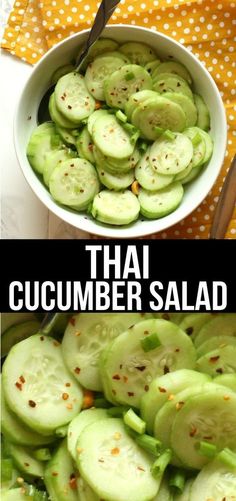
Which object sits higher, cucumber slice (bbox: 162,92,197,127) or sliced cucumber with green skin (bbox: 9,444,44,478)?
cucumber slice (bbox: 162,92,197,127)

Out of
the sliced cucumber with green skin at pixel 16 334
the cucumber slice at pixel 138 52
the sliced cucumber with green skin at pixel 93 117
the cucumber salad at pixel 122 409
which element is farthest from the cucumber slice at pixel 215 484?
the cucumber slice at pixel 138 52

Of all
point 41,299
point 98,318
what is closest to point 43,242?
point 41,299

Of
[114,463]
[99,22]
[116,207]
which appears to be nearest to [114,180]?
[116,207]

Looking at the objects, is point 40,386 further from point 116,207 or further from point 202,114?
point 202,114

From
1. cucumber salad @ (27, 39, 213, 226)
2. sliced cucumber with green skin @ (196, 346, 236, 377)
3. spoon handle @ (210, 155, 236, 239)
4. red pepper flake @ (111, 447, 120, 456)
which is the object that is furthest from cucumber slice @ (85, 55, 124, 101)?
red pepper flake @ (111, 447, 120, 456)

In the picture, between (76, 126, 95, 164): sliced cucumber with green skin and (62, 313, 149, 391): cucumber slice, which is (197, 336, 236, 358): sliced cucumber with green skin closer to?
(62, 313, 149, 391): cucumber slice
